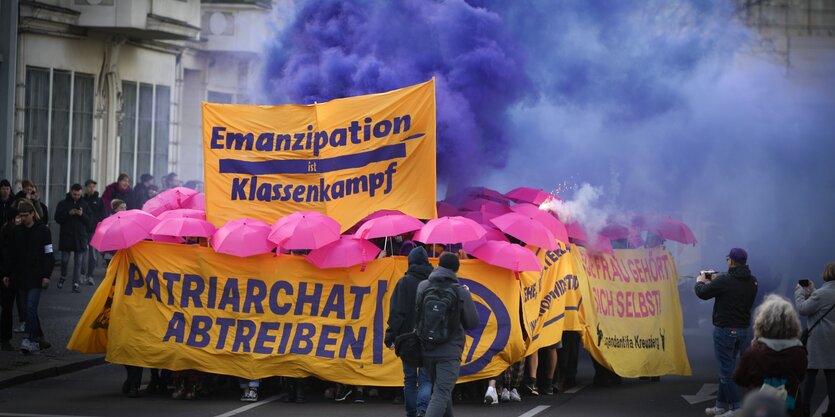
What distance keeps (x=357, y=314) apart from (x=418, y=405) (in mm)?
2390

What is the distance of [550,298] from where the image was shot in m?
13.0

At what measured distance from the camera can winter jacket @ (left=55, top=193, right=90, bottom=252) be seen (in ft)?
65.2

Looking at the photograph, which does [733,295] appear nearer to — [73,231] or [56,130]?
[73,231]

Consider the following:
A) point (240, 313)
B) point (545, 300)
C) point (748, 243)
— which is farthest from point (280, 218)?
point (748, 243)

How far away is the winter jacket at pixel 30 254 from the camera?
14469 millimetres

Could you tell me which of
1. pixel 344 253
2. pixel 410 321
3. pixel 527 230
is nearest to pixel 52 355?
pixel 344 253

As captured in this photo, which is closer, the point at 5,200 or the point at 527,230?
the point at 527,230

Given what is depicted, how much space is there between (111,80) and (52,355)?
12.8 meters

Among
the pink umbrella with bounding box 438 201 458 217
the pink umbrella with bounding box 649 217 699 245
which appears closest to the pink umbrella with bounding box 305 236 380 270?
the pink umbrella with bounding box 438 201 458 217

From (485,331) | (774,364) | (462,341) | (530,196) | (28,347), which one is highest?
(530,196)

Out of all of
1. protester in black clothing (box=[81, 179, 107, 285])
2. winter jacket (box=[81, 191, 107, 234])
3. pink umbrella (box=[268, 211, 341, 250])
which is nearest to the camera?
pink umbrella (box=[268, 211, 341, 250])

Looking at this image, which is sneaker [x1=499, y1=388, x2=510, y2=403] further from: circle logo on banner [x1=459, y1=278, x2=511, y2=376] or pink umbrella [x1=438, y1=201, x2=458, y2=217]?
pink umbrella [x1=438, y1=201, x2=458, y2=217]

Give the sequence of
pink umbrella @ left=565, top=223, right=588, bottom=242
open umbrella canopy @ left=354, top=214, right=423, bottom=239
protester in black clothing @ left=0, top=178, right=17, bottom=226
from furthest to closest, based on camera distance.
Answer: protester in black clothing @ left=0, top=178, right=17, bottom=226 < pink umbrella @ left=565, top=223, right=588, bottom=242 < open umbrella canopy @ left=354, top=214, right=423, bottom=239

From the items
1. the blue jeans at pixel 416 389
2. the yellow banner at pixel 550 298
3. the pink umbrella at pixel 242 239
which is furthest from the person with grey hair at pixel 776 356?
the pink umbrella at pixel 242 239
